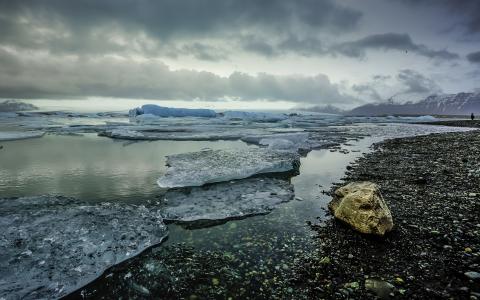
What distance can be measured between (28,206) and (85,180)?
3.19 m

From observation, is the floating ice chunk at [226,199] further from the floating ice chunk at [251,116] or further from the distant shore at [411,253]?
the floating ice chunk at [251,116]

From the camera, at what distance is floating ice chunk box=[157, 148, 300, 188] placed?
926 cm

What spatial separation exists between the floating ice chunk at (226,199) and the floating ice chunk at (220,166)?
12.0 inches

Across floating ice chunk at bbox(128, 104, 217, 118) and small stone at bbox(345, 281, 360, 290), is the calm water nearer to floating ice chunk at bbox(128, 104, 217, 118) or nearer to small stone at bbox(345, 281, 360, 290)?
small stone at bbox(345, 281, 360, 290)

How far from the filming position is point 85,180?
984 centimetres

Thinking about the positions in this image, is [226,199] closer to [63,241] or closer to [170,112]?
[63,241]

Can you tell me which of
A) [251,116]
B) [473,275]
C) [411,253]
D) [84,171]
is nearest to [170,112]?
[251,116]

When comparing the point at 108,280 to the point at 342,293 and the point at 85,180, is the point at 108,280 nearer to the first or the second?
the point at 342,293

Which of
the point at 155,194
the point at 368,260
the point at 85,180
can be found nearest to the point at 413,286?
the point at 368,260

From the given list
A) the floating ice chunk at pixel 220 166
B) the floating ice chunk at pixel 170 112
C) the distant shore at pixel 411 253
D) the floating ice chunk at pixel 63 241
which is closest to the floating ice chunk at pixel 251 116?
the floating ice chunk at pixel 170 112

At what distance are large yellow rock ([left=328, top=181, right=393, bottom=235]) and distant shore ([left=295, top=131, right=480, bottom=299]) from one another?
0.57 ft

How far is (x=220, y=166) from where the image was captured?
10.4m

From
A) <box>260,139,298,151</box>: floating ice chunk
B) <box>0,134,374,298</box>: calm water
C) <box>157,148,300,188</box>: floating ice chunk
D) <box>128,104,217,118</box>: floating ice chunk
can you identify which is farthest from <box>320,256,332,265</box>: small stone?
<box>128,104,217,118</box>: floating ice chunk

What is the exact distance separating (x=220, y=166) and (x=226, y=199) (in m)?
2.75
